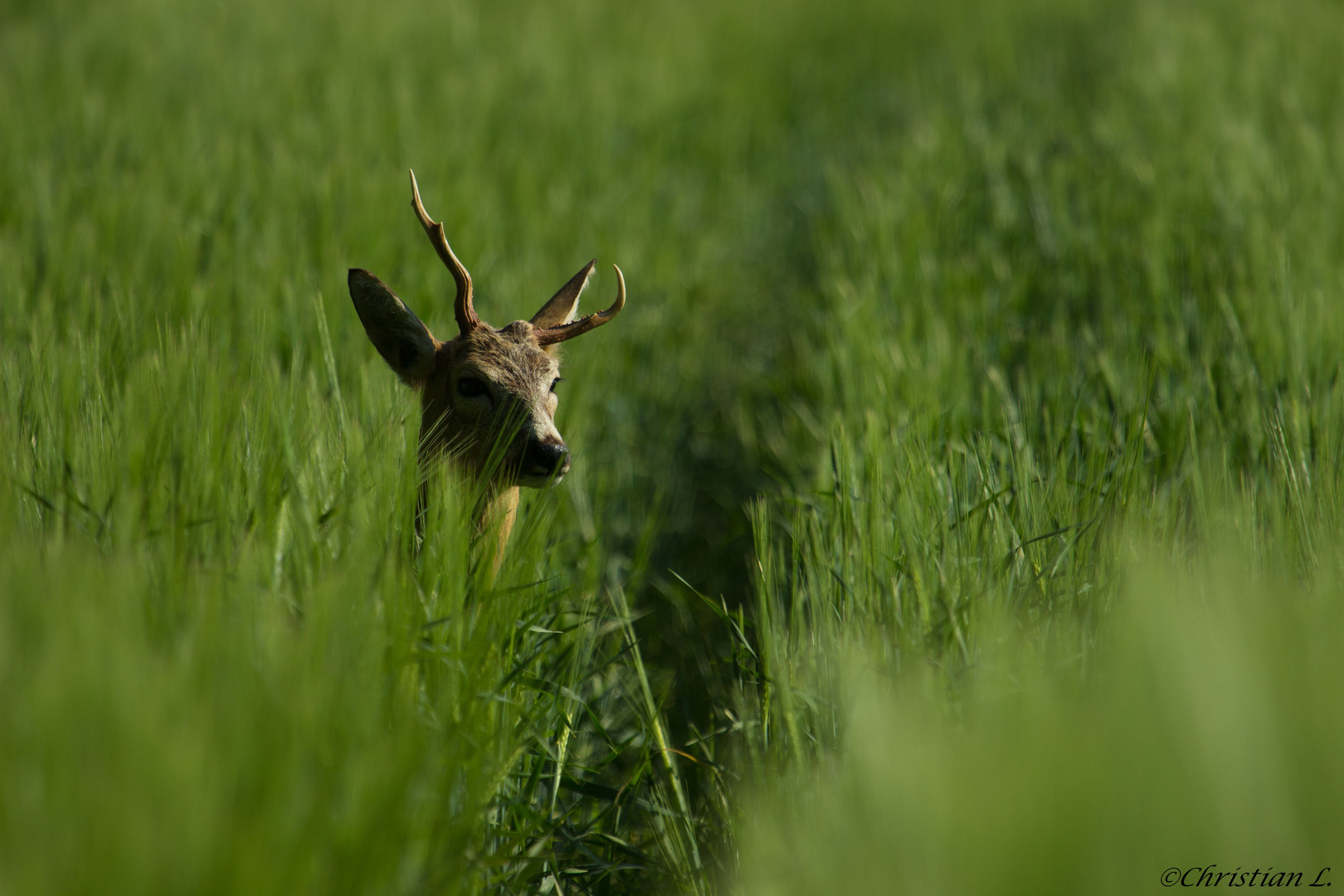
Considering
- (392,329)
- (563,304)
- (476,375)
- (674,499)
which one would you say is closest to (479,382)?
(476,375)

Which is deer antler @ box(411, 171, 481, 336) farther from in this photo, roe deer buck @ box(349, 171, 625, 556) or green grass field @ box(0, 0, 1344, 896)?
green grass field @ box(0, 0, 1344, 896)

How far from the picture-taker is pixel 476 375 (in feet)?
8.26

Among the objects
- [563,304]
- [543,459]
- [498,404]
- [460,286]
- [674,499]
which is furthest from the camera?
[674,499]

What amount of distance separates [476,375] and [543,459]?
1.07 feet

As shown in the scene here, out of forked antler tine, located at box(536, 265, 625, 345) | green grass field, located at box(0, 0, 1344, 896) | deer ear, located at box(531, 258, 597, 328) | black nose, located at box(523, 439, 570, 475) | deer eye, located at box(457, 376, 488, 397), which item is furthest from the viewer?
deer ear, located at box(531, 258, 597, 328)

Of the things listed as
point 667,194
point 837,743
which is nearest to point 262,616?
point 837,743

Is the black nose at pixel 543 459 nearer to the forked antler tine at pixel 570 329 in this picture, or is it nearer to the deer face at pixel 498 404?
the deer face at pixel 498 404

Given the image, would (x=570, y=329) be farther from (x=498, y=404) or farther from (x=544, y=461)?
(x=544, y=461)

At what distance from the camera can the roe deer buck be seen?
2420 mm

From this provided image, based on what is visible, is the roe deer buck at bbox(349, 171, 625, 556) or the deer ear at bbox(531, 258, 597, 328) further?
the deer ear at bbox(531, 258, 597, 328)

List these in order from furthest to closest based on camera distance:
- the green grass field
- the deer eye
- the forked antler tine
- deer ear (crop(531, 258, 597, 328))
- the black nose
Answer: deer ear (crop(531, 258, 597, 328)) < the forked antler tine < the deer eye < the black nose < the green grass field

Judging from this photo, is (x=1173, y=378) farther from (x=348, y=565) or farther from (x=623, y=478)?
(x=348, y=565)

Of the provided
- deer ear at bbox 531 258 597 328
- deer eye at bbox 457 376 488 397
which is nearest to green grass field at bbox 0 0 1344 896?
deer eye at bbox 457 376 488 397

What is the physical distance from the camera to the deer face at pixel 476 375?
7.95 ft
